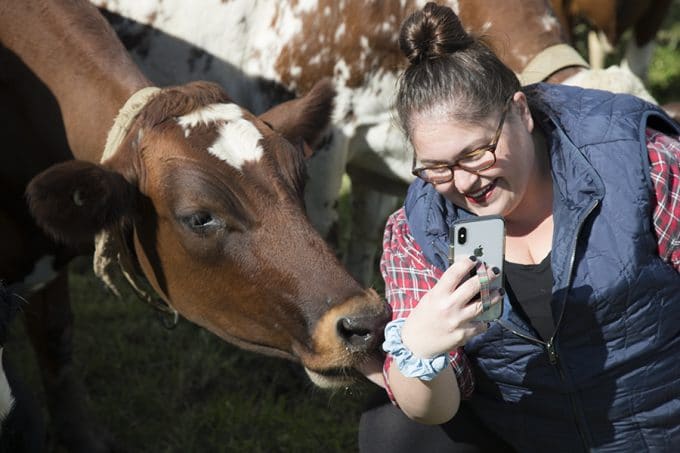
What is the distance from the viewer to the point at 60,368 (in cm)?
387

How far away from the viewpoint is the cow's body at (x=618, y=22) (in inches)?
253

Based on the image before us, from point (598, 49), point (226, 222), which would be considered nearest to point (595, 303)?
point (226, 222)

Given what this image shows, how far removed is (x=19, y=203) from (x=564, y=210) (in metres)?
1.95

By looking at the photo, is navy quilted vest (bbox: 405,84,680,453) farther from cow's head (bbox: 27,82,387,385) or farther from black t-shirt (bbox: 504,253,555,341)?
cow's head (bbox: 27,82,387,385)

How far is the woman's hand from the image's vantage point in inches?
77.5

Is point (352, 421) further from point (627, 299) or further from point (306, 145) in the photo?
point (627, 299)

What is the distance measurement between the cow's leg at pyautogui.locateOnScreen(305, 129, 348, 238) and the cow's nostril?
4.47ft

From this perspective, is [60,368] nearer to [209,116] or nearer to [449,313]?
[209,116]

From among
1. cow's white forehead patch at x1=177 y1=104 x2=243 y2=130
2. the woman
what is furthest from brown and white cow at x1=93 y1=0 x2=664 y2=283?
the woman

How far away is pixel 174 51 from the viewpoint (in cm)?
384

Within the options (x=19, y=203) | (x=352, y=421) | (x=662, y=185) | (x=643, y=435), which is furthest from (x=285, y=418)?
(x=662, y=185)

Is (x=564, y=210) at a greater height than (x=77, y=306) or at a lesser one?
greater

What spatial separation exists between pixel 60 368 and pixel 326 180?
51.3 inches

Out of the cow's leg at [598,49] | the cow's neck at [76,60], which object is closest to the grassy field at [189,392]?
the cow's neck at [76,60]
